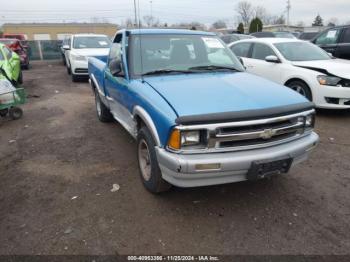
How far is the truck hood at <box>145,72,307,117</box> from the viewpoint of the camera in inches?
116

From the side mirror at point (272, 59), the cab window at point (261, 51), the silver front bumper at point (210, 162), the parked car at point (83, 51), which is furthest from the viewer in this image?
the parked car at point (83, 51)

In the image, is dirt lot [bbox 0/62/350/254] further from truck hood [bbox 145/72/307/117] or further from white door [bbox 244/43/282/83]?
white door [bbox 244/43/282/83]

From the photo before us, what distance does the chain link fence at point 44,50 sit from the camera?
877 inches

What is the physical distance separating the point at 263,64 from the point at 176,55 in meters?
4.11

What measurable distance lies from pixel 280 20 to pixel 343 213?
298 feet

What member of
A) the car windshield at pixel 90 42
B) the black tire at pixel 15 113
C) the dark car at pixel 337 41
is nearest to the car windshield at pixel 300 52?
the dark car at pixel 337 41

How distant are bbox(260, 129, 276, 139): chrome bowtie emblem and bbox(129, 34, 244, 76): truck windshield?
145cm

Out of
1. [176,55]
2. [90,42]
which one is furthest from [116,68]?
[90,42]

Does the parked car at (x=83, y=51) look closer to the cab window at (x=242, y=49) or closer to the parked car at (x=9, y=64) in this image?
the parked car at (x=9, y=64)

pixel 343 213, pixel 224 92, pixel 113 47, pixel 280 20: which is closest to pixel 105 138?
pixel 113 47

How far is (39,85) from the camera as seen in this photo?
37.8 feet

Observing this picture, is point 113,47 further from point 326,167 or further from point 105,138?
point 326,167

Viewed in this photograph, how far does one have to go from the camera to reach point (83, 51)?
11727mm

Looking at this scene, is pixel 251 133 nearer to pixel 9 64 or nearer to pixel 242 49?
pixel 242 49
